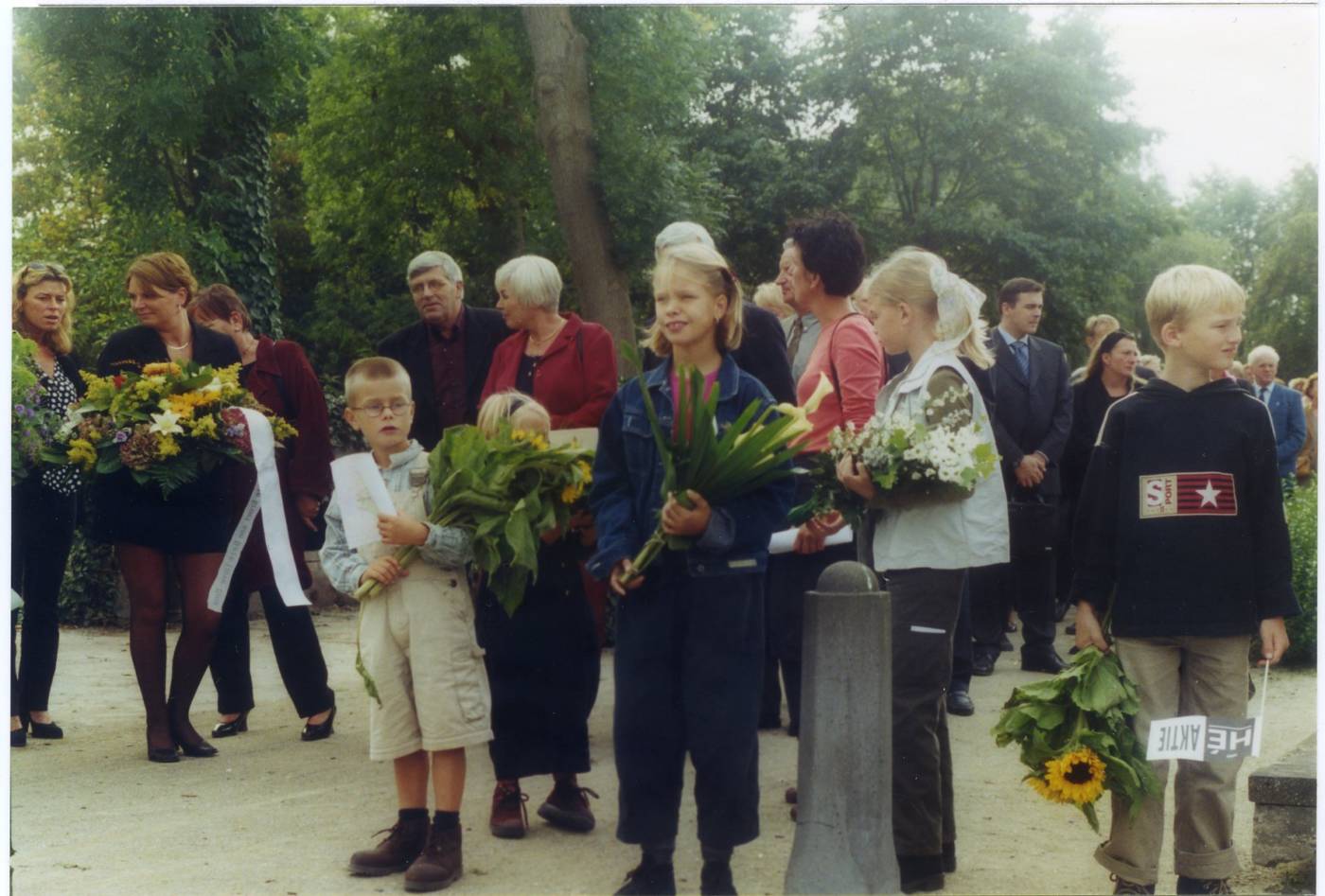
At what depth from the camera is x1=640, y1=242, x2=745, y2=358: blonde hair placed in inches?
200

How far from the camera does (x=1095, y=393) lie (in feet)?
33.7

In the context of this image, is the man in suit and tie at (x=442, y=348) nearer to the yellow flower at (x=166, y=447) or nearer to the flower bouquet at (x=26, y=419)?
the yellow flower at (x=166, y=447)

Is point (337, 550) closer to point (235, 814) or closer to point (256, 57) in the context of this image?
point (235, 814)

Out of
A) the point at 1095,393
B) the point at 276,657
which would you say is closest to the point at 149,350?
the point at 276,657

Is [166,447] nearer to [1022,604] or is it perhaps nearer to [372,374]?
[372,374]

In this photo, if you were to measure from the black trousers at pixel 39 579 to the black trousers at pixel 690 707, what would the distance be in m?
3.96

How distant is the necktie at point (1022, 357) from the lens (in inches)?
374

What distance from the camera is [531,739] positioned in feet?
18.9

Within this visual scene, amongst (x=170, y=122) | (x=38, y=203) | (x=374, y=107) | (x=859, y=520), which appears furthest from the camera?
(x=38, y=203)

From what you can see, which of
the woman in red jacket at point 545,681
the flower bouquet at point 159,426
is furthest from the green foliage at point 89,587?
the woman in red jacket at point 545,681

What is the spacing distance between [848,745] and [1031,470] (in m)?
5.06

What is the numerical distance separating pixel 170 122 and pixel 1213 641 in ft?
31.9

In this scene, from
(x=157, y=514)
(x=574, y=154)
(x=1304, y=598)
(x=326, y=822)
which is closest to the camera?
(x=326, y=822)

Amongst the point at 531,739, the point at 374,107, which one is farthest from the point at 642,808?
the point at 374,107
